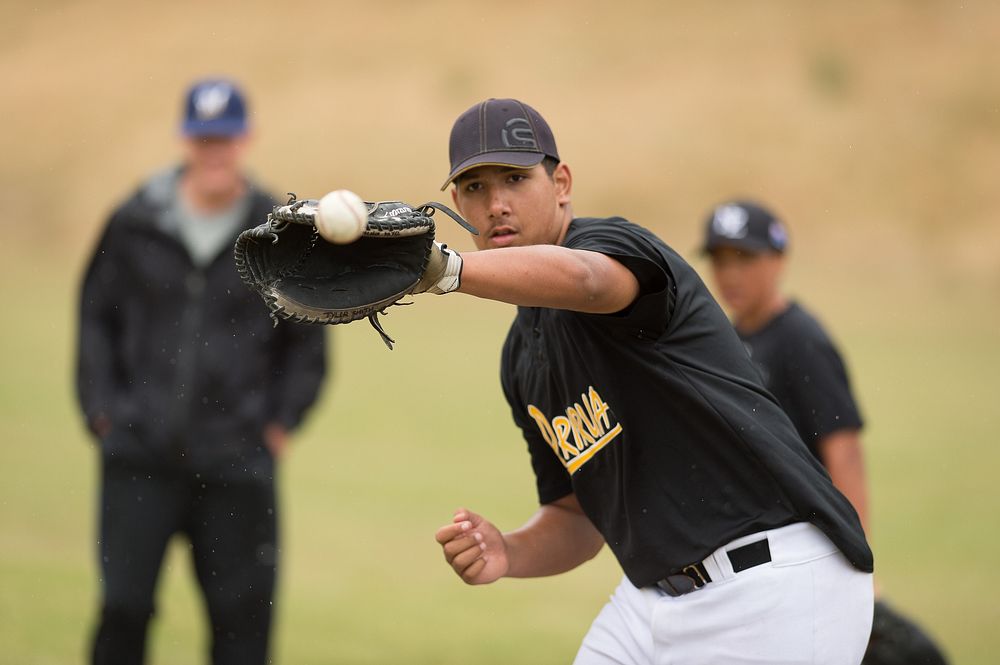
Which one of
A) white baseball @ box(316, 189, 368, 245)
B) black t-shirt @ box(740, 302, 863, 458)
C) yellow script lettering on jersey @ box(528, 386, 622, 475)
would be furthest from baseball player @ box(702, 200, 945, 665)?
white baseball @ box(316, 189, 368, 245)

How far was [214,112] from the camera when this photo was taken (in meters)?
6.46

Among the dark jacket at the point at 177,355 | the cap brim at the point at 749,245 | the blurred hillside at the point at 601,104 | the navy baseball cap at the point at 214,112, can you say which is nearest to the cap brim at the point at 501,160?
the dark jacket at the point at 177,355

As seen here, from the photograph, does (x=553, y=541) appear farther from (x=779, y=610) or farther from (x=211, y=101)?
(x=211, y=101)

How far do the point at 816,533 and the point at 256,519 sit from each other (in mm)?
3005

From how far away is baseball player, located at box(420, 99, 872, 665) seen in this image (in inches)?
147

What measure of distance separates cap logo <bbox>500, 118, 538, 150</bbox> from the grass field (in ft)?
15.0

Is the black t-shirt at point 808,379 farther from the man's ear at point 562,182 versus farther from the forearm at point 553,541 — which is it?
the man's ear at point 562,182

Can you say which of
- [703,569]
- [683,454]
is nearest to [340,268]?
[683,454]

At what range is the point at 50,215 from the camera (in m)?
41.6

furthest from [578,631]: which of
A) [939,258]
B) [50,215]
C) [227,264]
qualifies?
[50,215]

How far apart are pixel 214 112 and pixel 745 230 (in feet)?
8.52

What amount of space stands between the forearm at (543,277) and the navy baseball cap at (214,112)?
3.47 meters

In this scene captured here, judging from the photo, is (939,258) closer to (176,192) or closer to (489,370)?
(489,370)

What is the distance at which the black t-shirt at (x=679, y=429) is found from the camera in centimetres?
371
